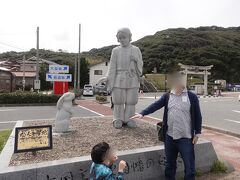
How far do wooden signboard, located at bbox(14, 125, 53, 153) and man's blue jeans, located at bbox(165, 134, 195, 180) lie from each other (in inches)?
72.6

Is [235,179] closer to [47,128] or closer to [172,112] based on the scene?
[172,112]

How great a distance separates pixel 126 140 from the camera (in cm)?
559

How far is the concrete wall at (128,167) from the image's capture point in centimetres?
362

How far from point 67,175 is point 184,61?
225 feet

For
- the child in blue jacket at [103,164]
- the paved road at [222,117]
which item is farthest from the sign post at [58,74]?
the child in blue jacket at [103,164]

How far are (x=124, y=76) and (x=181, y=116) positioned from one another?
3047 mm

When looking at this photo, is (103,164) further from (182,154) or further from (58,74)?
(58,74)

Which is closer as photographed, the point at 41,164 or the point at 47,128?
the point at 41,164

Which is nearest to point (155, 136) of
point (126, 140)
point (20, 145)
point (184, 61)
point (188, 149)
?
point (126, 140)

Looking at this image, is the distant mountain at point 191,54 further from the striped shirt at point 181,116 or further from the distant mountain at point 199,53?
the striped shirt at point 181,116

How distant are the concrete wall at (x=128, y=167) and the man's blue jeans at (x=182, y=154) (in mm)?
467

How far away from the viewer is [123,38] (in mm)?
6629

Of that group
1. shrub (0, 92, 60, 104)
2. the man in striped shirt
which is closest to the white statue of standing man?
the man in striped shirt

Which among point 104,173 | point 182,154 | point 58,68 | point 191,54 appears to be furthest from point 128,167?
point 191,54
